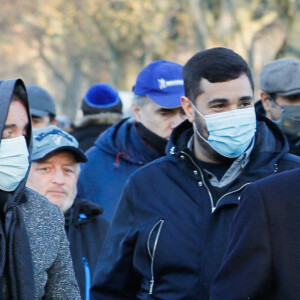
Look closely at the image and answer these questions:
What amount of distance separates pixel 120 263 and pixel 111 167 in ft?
6.22

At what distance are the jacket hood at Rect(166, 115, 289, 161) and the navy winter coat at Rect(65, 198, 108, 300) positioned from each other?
101 cm

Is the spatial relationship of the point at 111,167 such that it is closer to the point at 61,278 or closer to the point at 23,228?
the point at 61,278

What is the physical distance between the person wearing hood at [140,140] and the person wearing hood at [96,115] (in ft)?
4.76

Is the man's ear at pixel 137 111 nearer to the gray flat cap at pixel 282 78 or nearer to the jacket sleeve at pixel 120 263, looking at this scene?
the gray flat cap at pixel 282 78

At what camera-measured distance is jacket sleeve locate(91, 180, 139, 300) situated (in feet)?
15.1

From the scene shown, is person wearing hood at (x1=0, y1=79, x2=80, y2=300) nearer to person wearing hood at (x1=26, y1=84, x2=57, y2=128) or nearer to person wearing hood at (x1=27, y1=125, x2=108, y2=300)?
person wearing hood at (x1=27, y1=125, x2=108, y2=300)

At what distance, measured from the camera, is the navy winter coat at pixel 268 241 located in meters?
3.23

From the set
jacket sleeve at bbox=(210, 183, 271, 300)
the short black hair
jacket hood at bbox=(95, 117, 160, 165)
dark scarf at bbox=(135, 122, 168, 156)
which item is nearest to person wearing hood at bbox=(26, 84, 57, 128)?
jacket hood at bbox=(95, 117, 160, 165)

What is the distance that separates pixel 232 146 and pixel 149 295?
77 cm

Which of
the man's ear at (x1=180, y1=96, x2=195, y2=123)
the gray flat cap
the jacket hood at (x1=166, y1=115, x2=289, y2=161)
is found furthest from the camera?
the gray flat cap

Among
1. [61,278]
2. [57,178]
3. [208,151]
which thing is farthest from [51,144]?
[61,278]

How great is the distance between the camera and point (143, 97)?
6.40 metres

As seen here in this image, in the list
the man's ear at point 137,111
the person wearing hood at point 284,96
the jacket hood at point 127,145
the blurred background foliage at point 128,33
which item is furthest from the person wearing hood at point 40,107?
the blurred background foliage at point 128,33

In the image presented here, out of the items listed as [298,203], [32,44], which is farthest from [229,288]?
[32,44]
